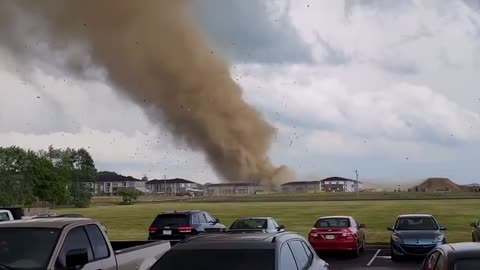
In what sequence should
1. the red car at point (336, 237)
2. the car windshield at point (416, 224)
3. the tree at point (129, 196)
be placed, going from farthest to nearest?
the tree at point (129, 196), the red car at point (336, 237), the car windshield at point (416, 224)

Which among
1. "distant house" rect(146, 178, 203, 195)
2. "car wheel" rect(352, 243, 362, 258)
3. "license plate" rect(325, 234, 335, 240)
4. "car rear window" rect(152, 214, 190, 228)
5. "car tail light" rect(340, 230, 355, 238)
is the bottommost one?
"car wheel" rect(352, 243, 362, 258)

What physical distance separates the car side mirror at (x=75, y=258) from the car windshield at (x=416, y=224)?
17.5 metres

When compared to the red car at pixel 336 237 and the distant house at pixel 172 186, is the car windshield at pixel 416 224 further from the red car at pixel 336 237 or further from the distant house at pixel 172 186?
the distant house at pixel 172 186

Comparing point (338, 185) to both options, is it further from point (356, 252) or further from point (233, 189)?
point (356, 252)

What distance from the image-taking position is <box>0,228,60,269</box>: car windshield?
8.75m

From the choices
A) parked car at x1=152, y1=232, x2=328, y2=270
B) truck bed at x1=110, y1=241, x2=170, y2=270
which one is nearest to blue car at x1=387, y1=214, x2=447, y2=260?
truck bed at x1=110, y1=241, x2=170, y2=270

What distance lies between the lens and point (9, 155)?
388ft

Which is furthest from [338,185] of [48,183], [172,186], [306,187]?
[48,183]

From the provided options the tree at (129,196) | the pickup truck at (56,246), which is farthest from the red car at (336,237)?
the tree at (129,196)

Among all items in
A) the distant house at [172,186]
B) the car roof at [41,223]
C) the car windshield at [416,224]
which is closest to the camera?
the car roof at [41,223]

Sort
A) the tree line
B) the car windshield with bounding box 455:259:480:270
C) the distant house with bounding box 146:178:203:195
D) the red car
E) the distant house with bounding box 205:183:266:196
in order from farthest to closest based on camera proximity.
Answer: the distant house with bounding box 146:178:203:195 < the tree line < the distant house with bounding box 205:183:266:196 < the red car < the car windshield with bounding box 455:259:480:270

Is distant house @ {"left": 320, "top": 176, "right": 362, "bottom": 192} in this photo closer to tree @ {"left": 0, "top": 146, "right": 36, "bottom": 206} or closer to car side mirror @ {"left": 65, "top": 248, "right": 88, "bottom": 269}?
tree @ {"left": 0, "top": 146, "right": 36, "bottom": 206}

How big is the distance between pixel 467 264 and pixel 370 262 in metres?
16.2

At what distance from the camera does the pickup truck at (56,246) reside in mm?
8828
